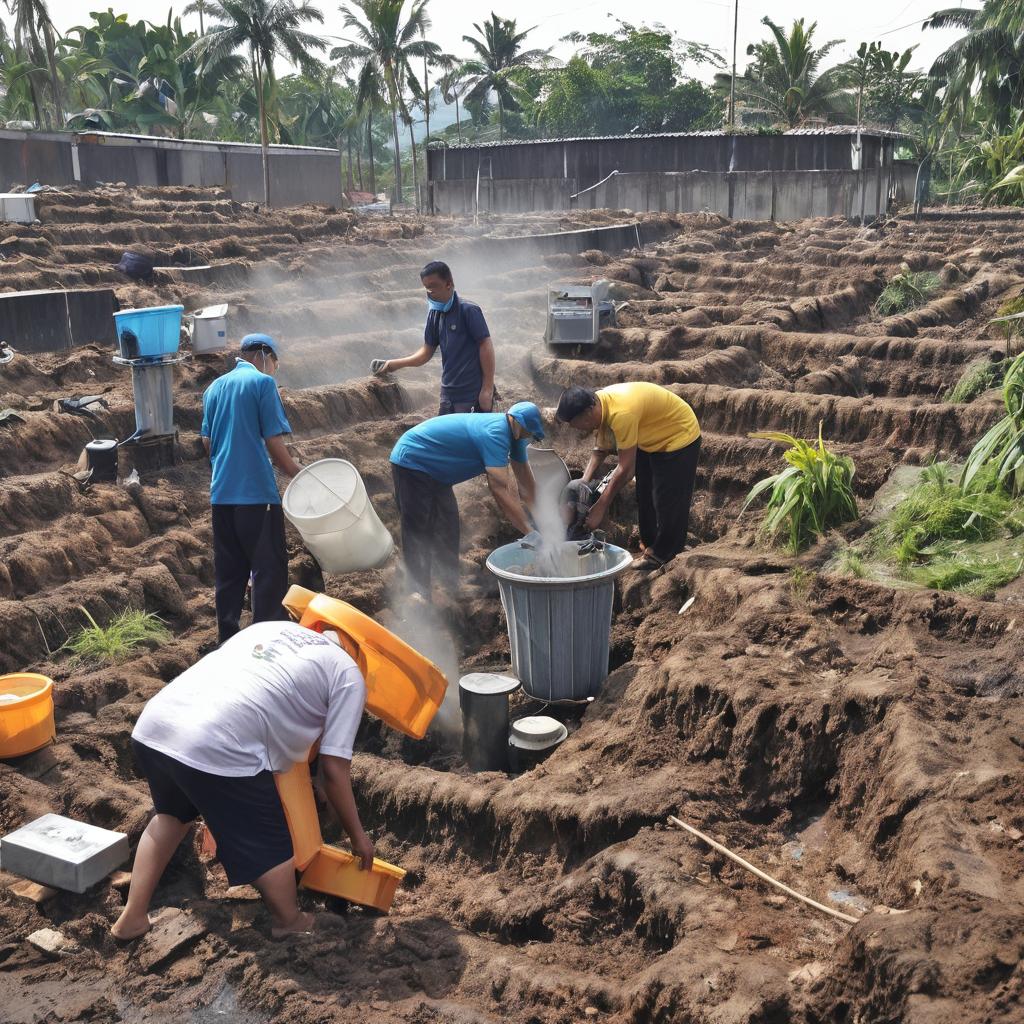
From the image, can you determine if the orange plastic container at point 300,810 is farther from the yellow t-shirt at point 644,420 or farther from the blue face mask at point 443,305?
the blue face mask at point 443,305

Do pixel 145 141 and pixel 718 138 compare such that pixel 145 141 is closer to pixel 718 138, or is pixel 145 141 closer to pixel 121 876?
pixel 718 138

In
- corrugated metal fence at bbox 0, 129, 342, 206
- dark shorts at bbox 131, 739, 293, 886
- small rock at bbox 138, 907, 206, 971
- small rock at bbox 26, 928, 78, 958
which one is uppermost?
corrugated metal fence at bbox 0, 129, 342, 206

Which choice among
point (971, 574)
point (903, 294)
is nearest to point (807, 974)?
point (971, 574)

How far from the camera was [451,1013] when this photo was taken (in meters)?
3.44

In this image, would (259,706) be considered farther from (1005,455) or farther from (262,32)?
(262,32)

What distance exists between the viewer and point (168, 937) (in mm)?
3803

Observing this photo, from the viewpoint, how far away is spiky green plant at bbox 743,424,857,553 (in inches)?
277

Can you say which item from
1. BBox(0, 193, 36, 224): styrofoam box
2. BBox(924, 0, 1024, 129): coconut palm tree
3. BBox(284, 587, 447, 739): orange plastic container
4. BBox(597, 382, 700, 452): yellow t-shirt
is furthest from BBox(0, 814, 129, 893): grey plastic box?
BBox(924, 0, 1024, 129): coconut palm tree

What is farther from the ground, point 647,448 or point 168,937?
point 647,448

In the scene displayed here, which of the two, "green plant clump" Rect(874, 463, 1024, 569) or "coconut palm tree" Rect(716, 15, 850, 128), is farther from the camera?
"coconut palm tree" Rect(716, 15, 850, 128)

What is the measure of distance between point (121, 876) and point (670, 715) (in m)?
2.60

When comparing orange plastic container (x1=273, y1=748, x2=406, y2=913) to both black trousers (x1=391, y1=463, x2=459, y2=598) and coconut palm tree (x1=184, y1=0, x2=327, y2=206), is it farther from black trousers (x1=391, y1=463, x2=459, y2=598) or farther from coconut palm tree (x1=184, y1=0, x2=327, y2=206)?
coconut palm tree (x1=184, y1=0, x2=327, y2=206)

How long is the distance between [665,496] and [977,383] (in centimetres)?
385

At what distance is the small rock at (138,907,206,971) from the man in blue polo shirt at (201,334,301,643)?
2.26 m
